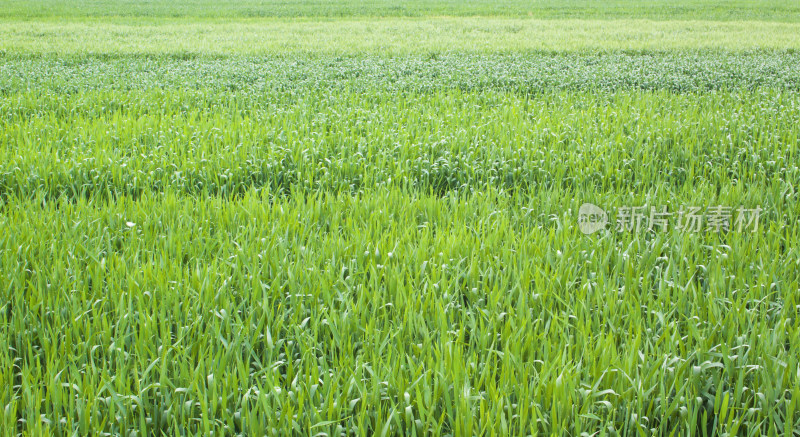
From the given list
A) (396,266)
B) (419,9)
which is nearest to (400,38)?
(419,9)

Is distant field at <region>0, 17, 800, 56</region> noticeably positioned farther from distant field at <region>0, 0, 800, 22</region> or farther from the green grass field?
the green grass field

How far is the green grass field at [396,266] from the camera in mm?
2143

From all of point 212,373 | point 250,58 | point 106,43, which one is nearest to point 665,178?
point 212,373

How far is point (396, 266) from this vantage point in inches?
120

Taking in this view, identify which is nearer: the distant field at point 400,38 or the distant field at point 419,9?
the distant field at point 400,38

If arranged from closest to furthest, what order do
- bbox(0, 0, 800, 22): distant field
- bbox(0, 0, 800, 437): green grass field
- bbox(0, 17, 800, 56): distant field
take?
bbox(0, 0, 800, 437): green grass field
bbox(0, 17, 800, 56): distant field
bbox(0, 0, 800, 22): distant field

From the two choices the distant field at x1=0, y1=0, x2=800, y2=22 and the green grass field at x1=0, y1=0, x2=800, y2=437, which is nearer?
the green grass field at x1=0, y1=0, x2=800, y2=437

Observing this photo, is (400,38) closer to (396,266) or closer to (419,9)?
(419,9)

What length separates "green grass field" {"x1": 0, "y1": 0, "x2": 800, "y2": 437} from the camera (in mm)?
2143

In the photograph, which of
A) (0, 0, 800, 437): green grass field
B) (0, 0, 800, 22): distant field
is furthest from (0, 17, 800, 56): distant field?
(0, 0, 800, 437): green grass field

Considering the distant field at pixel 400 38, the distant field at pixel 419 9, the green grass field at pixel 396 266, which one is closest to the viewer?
the green grass field at pixel 396 266

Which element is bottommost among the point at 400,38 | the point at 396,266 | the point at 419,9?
the point at 396,266

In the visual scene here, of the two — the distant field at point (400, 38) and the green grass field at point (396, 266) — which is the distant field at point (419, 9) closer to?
the distant field at point (400, 38)

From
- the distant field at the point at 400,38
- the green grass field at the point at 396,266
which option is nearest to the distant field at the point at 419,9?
the distant field at the point at 400,38
